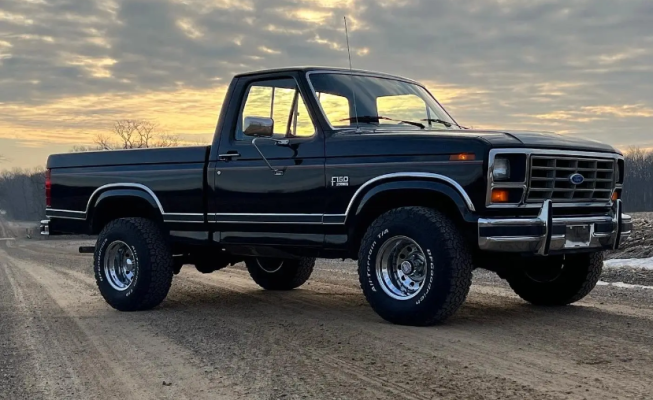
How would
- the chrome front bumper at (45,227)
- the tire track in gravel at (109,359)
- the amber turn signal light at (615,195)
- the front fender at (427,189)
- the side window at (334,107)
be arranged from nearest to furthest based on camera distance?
1. the tire track in gravel at (109,359)
2. the front fender at (427,189)
3. the amber turn signal light at (615,195)
4. the side window at (334,107)
5. the chrome front bumper at (45,227)

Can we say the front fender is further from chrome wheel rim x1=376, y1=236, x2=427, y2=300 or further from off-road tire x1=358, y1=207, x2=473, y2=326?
chrome wheel rim x1=376, y1=236, x2=427, y2=300

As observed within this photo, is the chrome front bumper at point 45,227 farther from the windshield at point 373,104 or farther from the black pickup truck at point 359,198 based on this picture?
the windshield at point 373,104

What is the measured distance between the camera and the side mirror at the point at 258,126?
6715mm

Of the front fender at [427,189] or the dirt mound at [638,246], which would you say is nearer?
the front fender at [427,189]

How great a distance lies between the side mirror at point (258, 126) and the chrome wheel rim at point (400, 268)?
1.50 meters

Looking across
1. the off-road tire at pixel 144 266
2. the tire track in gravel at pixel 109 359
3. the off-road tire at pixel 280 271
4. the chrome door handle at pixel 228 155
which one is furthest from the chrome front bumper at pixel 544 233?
the off-road tire at pixel 280 271

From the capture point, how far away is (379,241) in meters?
6.14

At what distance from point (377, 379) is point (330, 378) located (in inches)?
11.1

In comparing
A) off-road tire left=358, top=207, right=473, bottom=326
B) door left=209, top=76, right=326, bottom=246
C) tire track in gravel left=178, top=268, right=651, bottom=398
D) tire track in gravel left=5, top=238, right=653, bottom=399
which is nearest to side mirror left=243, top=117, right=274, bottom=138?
door left=209, top=76, right=326, bottom=246

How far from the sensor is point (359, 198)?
20.8ft

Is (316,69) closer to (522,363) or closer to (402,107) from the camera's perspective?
(402,107)

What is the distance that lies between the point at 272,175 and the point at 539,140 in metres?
2.33

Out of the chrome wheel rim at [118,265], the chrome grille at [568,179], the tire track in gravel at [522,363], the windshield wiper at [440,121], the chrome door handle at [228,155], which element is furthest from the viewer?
the chrome wheel rim at [118,265]

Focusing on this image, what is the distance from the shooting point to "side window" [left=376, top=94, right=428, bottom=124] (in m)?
7.18
